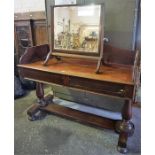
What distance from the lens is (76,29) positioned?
1.72m

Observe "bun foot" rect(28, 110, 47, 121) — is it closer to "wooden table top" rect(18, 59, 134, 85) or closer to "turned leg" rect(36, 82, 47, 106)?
"turned leg" rect(36, 82, 47, 106)

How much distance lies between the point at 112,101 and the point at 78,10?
108 cm

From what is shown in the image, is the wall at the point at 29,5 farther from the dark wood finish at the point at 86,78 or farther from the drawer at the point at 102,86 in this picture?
the drawer at the point at 102,86

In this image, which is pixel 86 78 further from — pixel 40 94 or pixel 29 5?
pixel 29 5

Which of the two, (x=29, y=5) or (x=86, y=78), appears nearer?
(x=86, y=78)

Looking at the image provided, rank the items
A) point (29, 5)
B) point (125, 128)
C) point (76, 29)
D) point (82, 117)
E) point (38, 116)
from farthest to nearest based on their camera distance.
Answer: point (29, 5), point (38, 116), point (82, 117), point (76, 29), point (125, 128)

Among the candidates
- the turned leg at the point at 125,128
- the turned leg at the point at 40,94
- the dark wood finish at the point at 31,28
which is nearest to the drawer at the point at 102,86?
the turned leg at the point at 125,128

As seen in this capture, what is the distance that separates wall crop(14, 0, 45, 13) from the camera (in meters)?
2.57

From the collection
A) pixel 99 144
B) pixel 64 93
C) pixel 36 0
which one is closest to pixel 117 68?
pixel 99 144

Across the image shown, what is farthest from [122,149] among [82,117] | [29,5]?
[29,5]

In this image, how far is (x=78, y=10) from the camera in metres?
1.67

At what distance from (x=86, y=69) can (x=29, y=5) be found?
1.63 metres
